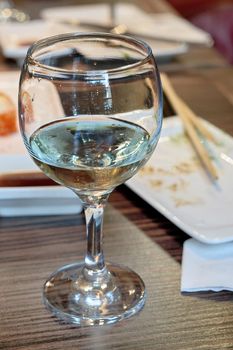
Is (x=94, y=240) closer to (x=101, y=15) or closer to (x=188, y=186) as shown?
(x=188, y=186)

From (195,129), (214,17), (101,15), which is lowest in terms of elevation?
(214,17)

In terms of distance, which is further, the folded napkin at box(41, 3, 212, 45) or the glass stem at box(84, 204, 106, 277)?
the folded napkin at box(41, 3, 212, 45)

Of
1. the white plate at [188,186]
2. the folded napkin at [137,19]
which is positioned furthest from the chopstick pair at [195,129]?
the folded napkin at [137,19]

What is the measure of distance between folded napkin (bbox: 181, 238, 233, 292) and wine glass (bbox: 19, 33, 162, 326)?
0.04m

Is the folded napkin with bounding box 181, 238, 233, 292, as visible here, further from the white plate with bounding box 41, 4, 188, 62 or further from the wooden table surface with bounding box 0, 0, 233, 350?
the white plate with bounding box 41, 4, 188, 62

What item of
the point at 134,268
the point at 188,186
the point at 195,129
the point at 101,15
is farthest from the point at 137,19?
the point at 134,268

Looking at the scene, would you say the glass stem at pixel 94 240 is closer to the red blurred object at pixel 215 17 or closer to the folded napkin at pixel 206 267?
the folded napkin at pixel 206 267

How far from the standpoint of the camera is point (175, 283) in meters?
0.58

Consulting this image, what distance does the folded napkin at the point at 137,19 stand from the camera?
125cm

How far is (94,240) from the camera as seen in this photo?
1.86ft

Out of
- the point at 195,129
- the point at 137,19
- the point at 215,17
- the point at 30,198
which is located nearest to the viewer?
the point at 30,198

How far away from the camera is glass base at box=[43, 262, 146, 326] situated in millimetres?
541

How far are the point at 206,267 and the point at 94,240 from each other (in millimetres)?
103

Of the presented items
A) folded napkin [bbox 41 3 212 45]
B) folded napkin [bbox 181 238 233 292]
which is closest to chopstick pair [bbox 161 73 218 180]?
folded napkin [bbox 181 238 233 292]
